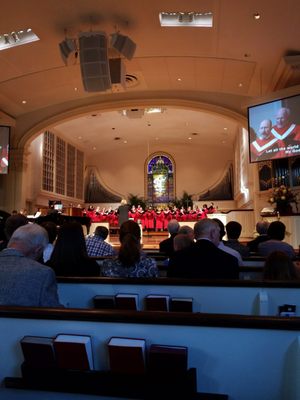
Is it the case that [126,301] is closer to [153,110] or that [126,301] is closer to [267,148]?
[267,148]

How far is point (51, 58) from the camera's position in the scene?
8.12 metres

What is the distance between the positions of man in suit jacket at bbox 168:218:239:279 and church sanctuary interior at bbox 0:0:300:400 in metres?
0.27

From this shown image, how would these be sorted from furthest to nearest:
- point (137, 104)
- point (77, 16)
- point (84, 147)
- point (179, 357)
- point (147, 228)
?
point (84, 147)
point (147, 228)
point (137, 104)
point (77, 16)
point (179, 357)

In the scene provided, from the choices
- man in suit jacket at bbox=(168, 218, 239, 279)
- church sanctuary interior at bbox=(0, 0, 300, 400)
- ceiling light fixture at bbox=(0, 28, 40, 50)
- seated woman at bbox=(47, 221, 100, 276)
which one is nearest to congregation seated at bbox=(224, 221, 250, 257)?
church sanctuary interior at bbox=(0, 0, 300, 400)

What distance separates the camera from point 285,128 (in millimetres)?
7590

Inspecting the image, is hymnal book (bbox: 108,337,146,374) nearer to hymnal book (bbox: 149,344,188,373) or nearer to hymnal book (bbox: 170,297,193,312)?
hymnal book (bbox: 149,344,188,373)

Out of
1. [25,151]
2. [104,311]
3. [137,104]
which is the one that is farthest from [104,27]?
[104,311]

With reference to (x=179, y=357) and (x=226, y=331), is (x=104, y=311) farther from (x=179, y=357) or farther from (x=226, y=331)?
(x=226, y=331)

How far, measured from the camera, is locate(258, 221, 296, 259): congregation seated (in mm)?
3230

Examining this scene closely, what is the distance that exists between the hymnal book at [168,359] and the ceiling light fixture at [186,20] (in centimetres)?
676

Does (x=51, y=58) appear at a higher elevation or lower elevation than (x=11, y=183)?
higher

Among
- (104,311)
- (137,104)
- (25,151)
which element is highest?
(137,104)

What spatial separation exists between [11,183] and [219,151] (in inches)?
462

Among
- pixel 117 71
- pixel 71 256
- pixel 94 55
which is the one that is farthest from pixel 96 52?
pixel 71 256
